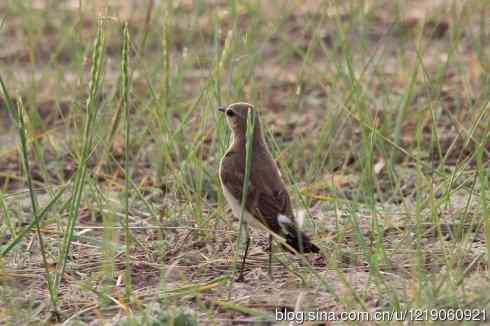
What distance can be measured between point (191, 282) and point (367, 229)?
1.15 meters

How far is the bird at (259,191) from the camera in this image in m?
4.12

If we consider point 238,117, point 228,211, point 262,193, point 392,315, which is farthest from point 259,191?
point 392,315

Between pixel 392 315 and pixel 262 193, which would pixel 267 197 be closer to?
pixel 262 193

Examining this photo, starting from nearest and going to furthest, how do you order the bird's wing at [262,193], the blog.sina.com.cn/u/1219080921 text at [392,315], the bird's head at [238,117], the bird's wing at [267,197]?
the blog.sina.com.cn/u/1219080921 text at [392,315] → the bird's wing at [267,197] → the bird's wing at [262,193] → the bird's head at [238,117]

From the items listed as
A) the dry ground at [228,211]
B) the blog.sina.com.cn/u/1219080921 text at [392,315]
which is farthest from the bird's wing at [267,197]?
the blog.sina.com.cn/u/1219080921 text at [392,315]

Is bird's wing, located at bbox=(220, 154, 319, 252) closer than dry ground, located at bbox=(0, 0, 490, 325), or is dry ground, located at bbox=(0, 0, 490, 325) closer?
dry ground, located at bbox=(0, 0, 490, 325)

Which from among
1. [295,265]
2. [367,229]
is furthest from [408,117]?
[295,265]

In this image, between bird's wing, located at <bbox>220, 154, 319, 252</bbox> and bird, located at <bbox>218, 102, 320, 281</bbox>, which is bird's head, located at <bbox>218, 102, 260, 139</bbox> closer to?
bird, located at <bbox>218, 102, 320, 281</bbox>

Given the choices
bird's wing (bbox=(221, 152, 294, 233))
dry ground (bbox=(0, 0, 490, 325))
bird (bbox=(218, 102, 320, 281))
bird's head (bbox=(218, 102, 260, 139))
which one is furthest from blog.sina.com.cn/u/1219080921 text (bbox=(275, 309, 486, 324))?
bird's head (bbox=(218, 102, 260, 139))

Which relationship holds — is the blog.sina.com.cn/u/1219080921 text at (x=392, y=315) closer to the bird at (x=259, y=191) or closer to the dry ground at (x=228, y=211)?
the dry ground at (x=228, y=211)

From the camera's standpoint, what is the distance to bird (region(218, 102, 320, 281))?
162 inches

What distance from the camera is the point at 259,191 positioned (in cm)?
434

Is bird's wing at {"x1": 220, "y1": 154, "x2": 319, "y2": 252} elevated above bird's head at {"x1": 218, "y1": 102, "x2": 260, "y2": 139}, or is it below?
below

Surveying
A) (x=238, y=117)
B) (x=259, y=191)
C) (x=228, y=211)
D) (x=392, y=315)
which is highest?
(x=238, y=117)
